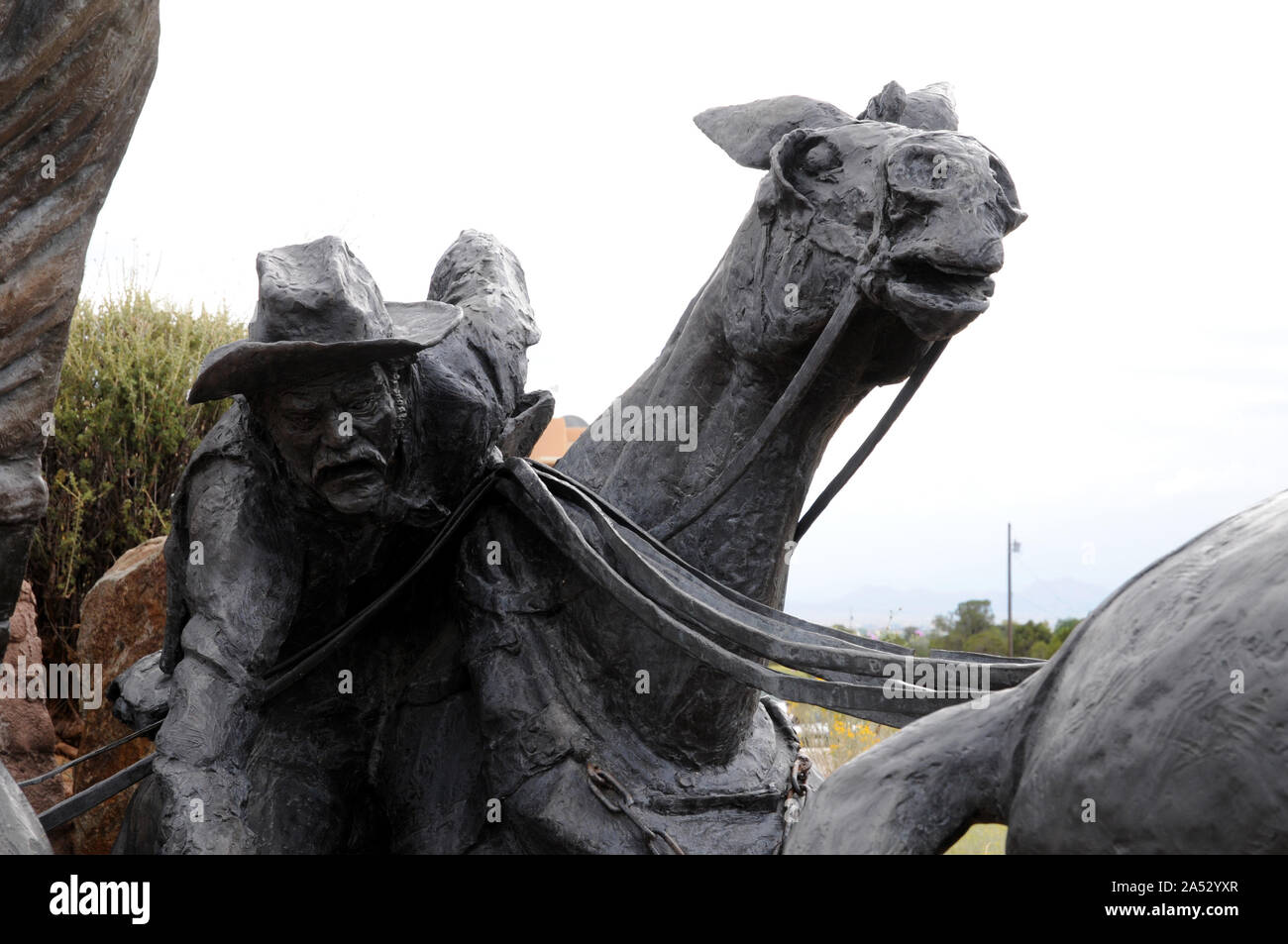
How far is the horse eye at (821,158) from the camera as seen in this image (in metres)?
2.34

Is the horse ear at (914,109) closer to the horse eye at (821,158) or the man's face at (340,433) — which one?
the horse eye at (821,158)

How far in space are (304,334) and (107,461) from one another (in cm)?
383

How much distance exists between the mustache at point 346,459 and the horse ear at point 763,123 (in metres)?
0.88

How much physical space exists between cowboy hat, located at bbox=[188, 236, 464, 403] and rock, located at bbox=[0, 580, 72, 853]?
2730 mm

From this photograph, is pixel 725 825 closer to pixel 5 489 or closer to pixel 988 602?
pixel 5 489

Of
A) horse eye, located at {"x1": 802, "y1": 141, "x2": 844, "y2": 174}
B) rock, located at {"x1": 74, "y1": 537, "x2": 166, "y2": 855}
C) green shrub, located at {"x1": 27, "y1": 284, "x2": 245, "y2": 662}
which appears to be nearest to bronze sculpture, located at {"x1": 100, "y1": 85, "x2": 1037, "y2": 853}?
horse eye, located at {"x1": 802, "y1": 141, "x2": 844, "y2": 174}

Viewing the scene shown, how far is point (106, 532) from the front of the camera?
5637 millimetres

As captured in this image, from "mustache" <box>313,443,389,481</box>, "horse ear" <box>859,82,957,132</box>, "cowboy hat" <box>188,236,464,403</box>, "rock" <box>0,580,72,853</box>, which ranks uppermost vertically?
"horse ear" <box>859,82,957,132</box>

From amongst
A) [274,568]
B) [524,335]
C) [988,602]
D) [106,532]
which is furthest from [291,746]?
[988,602]

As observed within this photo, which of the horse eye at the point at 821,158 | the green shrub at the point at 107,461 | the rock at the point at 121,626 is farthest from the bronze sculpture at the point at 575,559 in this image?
the green shrub at the point at 107,461

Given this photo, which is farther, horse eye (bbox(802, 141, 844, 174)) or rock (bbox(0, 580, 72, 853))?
rock (bbox(0, 580, 72, 853))

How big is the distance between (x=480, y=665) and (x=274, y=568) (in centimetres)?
41

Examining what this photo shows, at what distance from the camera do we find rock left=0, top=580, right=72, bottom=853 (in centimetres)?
444

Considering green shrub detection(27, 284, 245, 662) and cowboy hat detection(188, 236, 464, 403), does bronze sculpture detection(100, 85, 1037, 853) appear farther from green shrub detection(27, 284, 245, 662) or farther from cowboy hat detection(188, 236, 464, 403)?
green shrub detection(27, 284, 245, 662)
